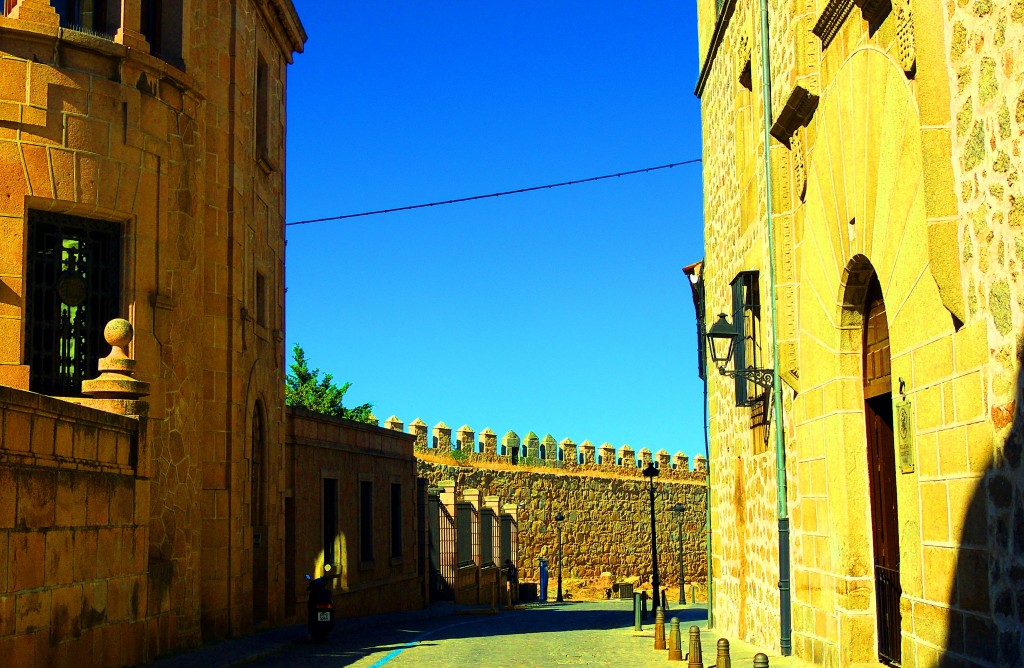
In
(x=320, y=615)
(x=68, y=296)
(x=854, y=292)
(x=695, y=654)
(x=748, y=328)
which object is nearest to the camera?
(x=854, y=292)

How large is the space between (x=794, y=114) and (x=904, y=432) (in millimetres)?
4086

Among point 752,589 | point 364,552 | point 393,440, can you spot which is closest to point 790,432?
point 752,589

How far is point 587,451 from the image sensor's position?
54.4 metres

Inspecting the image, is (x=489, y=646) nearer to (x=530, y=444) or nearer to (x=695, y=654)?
(x=695, y=654)

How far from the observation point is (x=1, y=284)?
14227 millimetres

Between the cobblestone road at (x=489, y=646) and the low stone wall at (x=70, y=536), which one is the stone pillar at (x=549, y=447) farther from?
the low stone wall at (x=70, y=536)

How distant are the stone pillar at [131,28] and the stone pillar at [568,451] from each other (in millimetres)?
39184

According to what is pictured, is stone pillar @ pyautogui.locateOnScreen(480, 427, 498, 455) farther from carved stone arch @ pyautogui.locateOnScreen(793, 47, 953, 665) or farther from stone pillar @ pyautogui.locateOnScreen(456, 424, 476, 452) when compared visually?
carved stone arch @ pyautogui.locateOnScreen(793, 47, 953, 665)

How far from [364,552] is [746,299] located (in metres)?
15.5

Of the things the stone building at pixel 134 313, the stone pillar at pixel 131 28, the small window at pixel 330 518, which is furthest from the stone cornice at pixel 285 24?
the small window at pixel 330 518

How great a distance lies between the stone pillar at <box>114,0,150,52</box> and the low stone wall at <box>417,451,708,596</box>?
31916 mm

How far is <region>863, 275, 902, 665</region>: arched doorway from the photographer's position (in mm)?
10172

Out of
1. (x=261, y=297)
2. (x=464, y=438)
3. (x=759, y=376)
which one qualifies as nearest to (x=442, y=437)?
(x=464, y=438)

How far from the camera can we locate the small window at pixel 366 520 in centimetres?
2848
